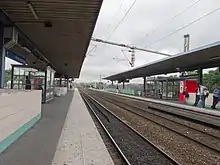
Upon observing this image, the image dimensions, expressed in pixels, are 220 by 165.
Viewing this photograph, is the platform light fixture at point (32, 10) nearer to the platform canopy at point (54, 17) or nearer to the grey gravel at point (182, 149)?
the platform canopy at point (54, 17)

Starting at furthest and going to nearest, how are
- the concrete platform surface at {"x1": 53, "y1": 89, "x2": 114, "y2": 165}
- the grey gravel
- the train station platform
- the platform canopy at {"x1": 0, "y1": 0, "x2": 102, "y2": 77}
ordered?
the platform canopy at {"x1": 0, "y1": 0, "x2": 102, "y2": 77} < the grey gravel < the concrete platform surface at {"x1": 53, "y1": 89, "x2": 114, "y2": 165} < the train station platform

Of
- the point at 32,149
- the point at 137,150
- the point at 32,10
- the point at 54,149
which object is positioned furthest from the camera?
the point at 32,10

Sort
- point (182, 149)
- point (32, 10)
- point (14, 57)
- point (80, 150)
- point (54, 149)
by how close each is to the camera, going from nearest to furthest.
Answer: point (54, 149) < point (80, 150) < point (182, 149) < point (32, 10) < point (14, 57)

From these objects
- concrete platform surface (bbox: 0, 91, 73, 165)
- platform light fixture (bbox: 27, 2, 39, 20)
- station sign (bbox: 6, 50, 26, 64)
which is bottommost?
concrete platform surface (bbox: 0, 91, 73, 165)

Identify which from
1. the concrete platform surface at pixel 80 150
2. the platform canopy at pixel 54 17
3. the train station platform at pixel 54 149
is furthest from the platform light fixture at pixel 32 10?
the concrete platform surface at pixel 80 150

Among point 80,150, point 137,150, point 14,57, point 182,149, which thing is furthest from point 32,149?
point 14,57

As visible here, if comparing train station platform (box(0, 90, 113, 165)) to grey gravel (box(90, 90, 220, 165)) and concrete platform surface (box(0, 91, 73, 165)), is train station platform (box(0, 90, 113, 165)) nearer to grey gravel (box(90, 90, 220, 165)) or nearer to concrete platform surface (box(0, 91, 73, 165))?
concrete platform surface (box(0, 91, 73, 165))

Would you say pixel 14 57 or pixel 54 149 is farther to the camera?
pixel 14 57

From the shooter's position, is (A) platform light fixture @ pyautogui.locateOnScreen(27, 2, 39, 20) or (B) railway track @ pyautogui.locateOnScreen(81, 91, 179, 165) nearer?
(B) railway track @ pyautogui.locateOnScreen(81, 91, 179, 165)

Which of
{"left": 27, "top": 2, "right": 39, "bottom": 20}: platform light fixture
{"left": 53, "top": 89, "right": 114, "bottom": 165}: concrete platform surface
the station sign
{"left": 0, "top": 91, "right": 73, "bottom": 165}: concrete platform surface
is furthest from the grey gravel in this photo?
the station sign

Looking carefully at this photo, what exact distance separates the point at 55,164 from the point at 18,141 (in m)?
2.49

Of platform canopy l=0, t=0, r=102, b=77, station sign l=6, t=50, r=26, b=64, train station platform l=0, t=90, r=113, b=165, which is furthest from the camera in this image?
Answer: station sign l=6, t=50, r=26, b=64

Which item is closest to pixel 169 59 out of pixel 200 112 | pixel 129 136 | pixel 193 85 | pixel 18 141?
pixel 193 85

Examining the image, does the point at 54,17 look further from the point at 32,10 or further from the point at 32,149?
the point at 32,149
